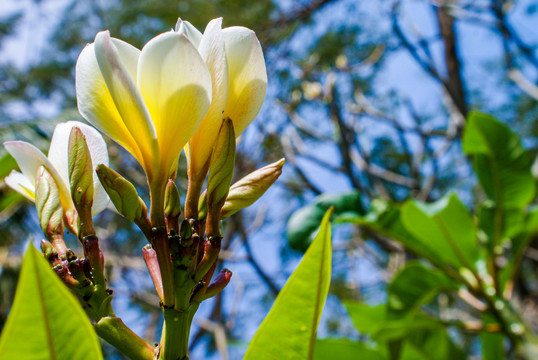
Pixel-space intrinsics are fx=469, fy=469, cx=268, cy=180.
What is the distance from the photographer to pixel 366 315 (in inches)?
42.1

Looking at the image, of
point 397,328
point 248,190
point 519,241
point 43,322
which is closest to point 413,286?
point 397,328

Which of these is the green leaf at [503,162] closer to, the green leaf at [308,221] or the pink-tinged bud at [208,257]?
the green leaf at [308,221]

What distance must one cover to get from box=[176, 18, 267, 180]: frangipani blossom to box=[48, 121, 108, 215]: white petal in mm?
71

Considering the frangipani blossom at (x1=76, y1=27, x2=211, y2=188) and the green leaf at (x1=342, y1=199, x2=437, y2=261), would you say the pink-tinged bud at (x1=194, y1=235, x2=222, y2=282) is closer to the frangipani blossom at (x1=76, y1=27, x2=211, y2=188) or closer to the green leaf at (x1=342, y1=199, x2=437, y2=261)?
the frangipani blossom at (x1=76, y1=27, x2=211, y2=188)

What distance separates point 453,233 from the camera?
961 millimetres

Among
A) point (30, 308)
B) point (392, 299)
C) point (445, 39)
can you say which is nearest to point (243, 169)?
point (445, 39)

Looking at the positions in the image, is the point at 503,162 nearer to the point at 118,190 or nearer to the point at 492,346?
the point at 492,346

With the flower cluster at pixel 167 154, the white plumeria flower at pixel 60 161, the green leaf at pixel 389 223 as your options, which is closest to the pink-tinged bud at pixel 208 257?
the flower cluster at pixel 167 154

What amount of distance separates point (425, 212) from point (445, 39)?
3.61ft

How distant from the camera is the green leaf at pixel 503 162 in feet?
3.14

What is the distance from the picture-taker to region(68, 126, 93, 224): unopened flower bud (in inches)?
11.7

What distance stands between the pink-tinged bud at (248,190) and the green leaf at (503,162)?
76 centimetres

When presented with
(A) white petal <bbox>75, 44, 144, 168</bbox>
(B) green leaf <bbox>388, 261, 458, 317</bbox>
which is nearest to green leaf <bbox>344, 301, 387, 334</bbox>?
(B) green leaf <bbox>388, 261, 458, 317</bbox>

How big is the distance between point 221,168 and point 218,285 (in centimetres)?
8
